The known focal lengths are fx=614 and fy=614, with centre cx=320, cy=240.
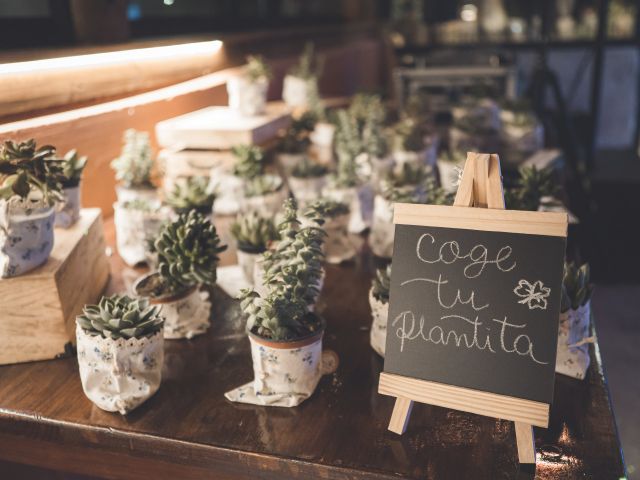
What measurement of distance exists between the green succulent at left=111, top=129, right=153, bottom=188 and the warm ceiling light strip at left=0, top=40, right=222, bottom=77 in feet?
1.03

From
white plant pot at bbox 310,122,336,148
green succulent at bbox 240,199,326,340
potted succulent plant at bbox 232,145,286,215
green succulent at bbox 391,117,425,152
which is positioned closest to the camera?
green succulent at bbox 240,199,326,340

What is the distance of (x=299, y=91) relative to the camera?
370 cm

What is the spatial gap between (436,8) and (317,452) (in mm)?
7636

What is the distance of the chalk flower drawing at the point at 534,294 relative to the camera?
1128mm

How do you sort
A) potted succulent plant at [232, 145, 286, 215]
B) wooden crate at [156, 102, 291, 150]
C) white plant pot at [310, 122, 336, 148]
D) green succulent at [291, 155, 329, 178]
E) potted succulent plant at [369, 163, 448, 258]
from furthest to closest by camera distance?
white plant pot at [310, 122, 336, 148] < wooden crate at [156, 102, 291, 150] < green succulent at [291, 155, 329, 178] < potted succulent plant at [232, 145, 286, 215] < potted succulent plant at [369, 163, 448, 258]

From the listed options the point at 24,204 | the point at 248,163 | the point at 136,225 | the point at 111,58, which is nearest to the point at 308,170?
the point at 248,163

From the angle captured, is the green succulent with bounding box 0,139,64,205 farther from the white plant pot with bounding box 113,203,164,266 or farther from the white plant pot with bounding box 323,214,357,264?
the white plant pot with bounding box 323,214,357,264

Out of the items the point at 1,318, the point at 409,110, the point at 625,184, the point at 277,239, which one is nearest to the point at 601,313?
the point at 625,184

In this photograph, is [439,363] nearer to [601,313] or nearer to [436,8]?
[601,313]

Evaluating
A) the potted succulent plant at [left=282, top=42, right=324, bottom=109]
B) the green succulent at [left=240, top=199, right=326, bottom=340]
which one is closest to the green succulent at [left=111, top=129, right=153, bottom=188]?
the green succulent at [left=240, top=199, right=326, bottom=340]

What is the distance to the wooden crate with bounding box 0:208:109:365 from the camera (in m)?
1.43

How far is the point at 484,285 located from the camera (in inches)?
45.8

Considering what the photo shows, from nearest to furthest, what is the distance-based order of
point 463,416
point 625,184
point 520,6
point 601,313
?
point 463,416 → point 601,313 → point 625,184 → point 520,6

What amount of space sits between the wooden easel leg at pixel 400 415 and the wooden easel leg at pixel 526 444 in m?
0.20
